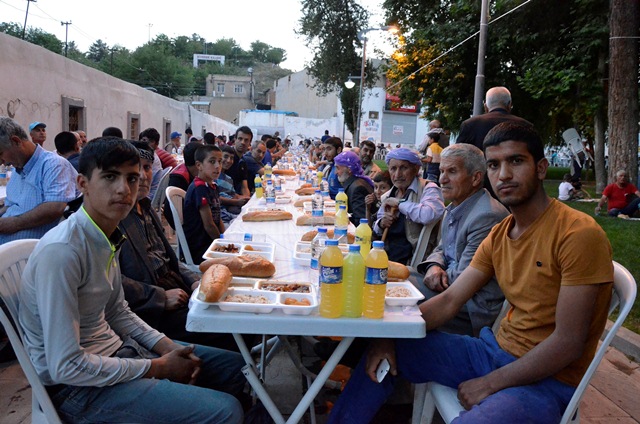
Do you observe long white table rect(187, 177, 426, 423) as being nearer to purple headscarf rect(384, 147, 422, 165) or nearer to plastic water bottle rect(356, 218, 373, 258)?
plastic water bottle rect(356, 218, 373, 258)

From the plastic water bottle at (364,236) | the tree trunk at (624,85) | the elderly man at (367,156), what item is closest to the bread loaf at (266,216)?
the plastic water bottle at (364,236)

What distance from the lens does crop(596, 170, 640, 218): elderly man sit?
10516 millimetres

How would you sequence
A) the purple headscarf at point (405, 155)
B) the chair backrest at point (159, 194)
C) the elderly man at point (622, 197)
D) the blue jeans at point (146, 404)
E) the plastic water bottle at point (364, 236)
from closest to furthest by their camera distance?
the blue jeans at point (146, 404) → the plastic water bottle at point (364, 236) → the purple headscarf at point (405, 155) → the chair backrest at point (159, 194) → the elderly man at point (622, 197)

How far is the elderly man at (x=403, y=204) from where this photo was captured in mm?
4340

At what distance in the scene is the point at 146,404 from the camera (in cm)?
191

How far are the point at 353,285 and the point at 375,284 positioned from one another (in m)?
0.10

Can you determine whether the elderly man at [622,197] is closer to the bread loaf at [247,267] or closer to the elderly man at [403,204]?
the elderly man at [403,204]

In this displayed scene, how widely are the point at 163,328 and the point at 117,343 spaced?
78cm

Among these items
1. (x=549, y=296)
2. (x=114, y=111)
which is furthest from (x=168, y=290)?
(x=114, y=111)

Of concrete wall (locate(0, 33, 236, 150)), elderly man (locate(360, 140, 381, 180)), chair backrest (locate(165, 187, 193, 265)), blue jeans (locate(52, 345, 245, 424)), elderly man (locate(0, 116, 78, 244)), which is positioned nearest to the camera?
blue jeans (locate(52, 345, 245, 424))

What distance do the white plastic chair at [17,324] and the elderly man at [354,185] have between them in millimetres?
4010

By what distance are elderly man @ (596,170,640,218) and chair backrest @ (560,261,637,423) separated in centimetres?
977

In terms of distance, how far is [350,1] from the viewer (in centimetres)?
2930

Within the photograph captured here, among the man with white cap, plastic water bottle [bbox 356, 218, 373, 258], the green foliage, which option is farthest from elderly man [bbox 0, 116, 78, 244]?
the green foliage
